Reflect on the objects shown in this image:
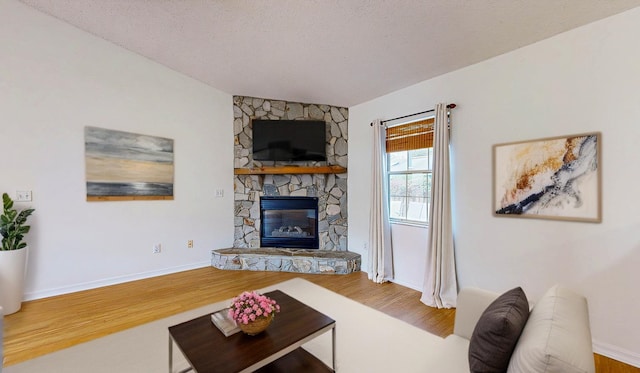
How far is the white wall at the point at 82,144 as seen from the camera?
113 inches

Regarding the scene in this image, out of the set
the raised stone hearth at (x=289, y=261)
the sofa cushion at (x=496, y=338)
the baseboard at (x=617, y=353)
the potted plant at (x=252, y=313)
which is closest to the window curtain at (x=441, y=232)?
the baseboard at (x=617, y=353)

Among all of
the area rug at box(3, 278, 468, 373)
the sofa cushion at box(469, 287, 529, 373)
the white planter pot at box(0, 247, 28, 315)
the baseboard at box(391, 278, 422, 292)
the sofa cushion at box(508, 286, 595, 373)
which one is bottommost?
the baseboard at box(391, 278, 422, 292)

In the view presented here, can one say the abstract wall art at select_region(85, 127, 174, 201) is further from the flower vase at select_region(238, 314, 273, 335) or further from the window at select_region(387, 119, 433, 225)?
the window at select_region(387, 119, 433, 225)

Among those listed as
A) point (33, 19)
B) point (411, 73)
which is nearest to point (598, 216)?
point (411, 73)

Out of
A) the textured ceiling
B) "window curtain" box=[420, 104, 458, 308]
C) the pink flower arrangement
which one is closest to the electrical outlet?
the textured ceiling

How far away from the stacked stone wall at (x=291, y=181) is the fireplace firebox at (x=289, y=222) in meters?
0.09

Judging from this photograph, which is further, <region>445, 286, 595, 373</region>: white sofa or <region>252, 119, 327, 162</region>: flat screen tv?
<region>252, 119, 327, 162</region>: flat screen tv

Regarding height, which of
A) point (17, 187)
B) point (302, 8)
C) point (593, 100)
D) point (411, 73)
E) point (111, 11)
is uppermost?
point (111, 11)

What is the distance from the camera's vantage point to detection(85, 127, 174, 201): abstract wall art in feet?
10.9

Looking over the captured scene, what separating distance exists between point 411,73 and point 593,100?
1.64 meters

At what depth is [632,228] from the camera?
1.98 m

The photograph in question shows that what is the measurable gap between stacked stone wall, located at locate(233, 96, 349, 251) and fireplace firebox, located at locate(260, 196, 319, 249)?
0.28ft

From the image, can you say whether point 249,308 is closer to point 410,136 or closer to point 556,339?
point 556,339

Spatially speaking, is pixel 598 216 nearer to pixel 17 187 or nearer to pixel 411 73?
pixel 411 73
